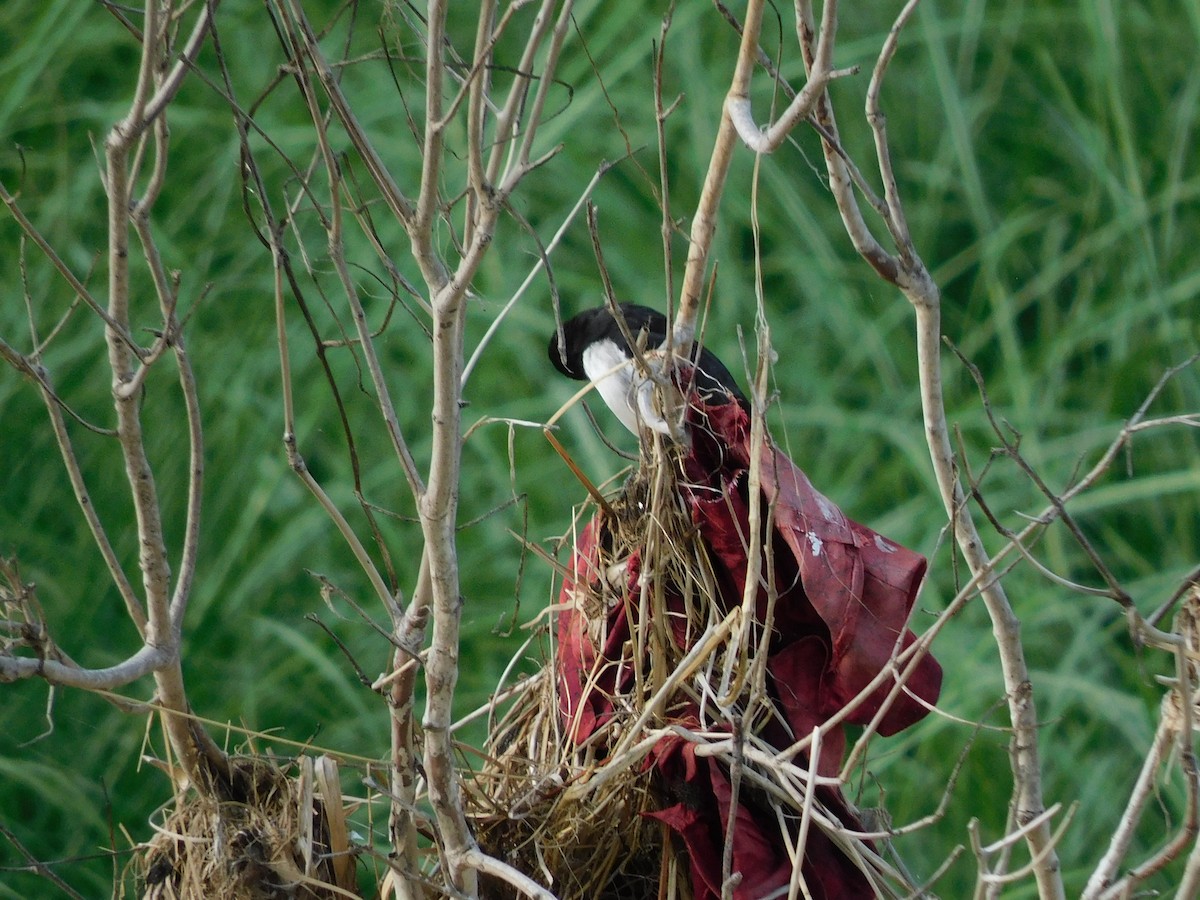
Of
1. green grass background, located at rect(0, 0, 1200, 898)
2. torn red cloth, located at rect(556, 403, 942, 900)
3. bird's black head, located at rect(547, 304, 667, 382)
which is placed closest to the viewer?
torn red cloth, located at rect(556, 403, 942, 900)

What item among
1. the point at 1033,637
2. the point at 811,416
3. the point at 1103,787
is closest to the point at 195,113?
the point at 811,416

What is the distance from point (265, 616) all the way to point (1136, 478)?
5.57ft

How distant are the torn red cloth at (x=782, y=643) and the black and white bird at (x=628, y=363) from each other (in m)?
0.04

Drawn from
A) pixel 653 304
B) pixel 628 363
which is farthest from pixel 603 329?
pixel 653 304

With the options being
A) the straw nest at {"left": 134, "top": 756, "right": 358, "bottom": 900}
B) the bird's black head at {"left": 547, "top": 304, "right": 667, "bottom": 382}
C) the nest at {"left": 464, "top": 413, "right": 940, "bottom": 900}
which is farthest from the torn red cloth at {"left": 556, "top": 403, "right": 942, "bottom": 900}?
the bird's black head at {"left": 547, "top": 304, "right": 667, "bottom": 382}

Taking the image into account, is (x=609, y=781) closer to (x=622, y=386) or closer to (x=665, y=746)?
(x=665, y=746)

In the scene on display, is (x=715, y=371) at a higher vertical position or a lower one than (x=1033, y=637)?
higher

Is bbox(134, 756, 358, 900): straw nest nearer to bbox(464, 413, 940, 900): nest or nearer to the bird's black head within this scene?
bbox(464, 413, 940, 900): nest

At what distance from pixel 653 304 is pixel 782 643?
1.65 meters

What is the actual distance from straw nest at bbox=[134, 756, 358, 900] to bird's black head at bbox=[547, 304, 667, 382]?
0.53m

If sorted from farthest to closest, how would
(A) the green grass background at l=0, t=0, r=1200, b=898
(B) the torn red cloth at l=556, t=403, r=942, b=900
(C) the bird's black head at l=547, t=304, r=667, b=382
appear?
(A) the green grass background at l=0, t=0, r=1200, b=898 < (C) the bird's black head at l=547, t=304, r=667, b=382 < (B) the torn red cloth at l=556, t=403, r=942, b=900

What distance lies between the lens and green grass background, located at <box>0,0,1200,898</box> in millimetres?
2752

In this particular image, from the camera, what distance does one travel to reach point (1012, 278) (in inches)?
123

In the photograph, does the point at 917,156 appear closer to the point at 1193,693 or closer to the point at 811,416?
the point at 811,416
